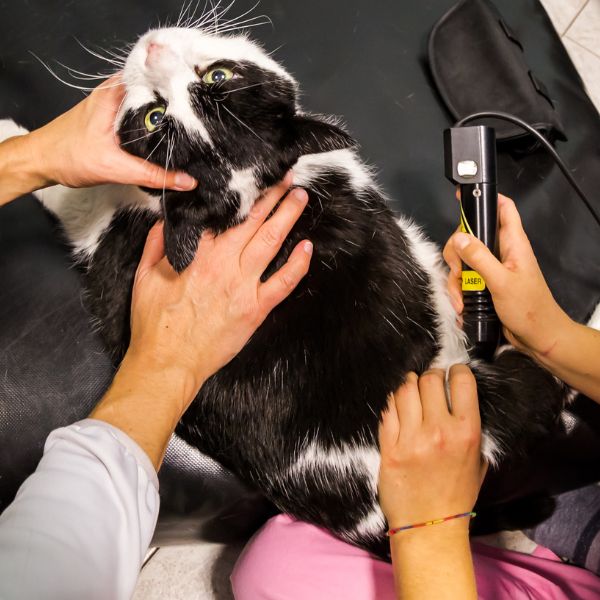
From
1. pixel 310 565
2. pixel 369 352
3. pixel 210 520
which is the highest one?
pixel 369 352

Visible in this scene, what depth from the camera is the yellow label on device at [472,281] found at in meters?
0.85

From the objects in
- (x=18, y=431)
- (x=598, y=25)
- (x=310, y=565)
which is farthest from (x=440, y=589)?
(x=598, y=25)

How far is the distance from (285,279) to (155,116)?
33 cm

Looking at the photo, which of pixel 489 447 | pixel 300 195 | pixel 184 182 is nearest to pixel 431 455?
pixel 489 447

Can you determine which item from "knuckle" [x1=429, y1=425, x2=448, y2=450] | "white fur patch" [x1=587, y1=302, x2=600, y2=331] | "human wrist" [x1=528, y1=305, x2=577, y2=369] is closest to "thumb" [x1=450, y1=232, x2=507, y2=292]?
"human wrist" [x1=528, y1=305, x2=577, y2=369]

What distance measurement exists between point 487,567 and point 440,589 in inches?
11.9

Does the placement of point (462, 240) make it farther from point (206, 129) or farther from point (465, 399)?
point (206, 129)

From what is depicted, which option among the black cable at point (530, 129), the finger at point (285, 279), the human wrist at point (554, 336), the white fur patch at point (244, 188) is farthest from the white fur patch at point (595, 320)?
the white fur patch at point (244, 188)

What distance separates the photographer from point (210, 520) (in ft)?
3.54

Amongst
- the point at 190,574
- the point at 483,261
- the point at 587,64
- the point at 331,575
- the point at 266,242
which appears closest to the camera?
the point at 483,261

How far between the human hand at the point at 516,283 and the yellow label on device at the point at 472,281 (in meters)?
0.03

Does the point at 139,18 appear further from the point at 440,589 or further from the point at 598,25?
the point at 598,25

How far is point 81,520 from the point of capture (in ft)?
1.97

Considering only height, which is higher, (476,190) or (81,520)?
(476,190)
